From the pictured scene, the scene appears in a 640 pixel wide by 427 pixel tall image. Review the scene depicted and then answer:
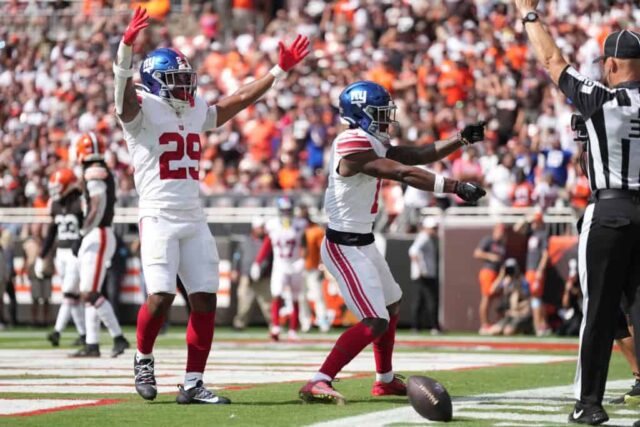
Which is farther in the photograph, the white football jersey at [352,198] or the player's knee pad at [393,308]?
the player's knee pad at [393,308]

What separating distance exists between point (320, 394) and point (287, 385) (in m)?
1.46

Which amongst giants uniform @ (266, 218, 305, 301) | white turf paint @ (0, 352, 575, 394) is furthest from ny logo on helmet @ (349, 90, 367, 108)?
giants uniform @ (266, 218, 305, 301)

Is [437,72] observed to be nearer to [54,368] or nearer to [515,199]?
[515,199]

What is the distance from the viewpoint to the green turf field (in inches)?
294

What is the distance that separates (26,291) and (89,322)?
8.91 meters

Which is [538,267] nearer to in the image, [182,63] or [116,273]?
[116,273]

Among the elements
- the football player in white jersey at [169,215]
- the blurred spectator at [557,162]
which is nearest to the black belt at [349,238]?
the football player in white jersey at [169,215]

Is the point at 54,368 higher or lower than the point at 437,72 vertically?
lower

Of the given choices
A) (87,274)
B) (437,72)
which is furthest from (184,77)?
(437,72)

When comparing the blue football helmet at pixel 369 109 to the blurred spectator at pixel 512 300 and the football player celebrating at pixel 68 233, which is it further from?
the blurred spectator at pixel 512 300

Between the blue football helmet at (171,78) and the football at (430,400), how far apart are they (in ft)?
8.04

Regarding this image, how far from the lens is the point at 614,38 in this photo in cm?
703

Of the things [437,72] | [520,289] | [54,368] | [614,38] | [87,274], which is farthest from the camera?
[437,72]

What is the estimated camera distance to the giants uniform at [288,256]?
18922 mm
